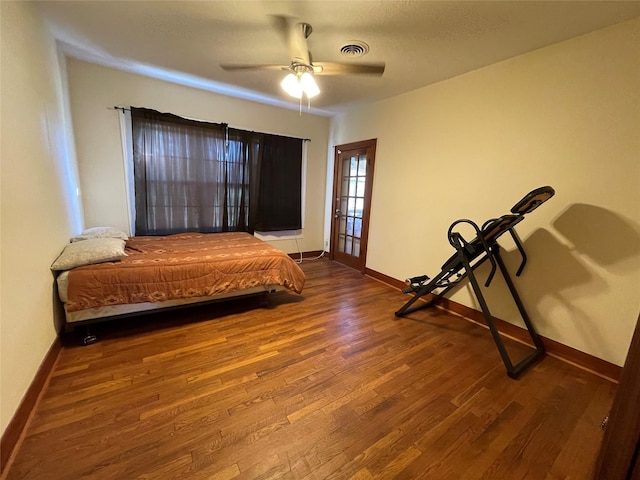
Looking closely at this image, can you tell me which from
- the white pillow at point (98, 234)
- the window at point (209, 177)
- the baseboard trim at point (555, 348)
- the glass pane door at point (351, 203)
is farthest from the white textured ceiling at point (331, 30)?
the baseboard trim at point (555, 348)

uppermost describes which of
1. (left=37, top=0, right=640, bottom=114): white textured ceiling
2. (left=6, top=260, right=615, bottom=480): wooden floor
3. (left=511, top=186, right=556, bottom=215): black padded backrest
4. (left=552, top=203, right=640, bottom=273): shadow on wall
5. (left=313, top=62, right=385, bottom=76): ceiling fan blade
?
(left=37, top=0, right=640, bottom=114): white textured ceiling

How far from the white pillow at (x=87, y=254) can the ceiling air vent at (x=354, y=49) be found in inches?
102

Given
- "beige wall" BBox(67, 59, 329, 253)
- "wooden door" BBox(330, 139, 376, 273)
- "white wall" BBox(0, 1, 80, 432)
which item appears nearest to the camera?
"white wall" BBox(0, 1, 80, 432)

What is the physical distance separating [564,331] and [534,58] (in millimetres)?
2286

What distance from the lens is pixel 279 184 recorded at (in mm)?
4363

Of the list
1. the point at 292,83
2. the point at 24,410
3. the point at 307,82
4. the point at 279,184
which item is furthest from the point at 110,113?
the point at 24,410

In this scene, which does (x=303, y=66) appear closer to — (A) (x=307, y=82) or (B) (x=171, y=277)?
(A) (x=307, y=82)

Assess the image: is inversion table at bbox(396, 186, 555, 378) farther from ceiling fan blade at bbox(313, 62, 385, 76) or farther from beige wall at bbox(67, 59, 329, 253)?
beige wall at bbox(67, 59, 329, 253)

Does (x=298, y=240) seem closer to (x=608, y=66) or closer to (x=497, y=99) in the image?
(x=497, y=99)

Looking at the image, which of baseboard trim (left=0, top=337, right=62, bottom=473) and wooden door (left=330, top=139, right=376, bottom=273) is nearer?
baseboard trim (left=0, top=337, right=62, bottom=473)

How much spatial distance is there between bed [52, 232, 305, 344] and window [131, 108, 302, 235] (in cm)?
66

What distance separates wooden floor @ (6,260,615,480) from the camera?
1282 millimetres

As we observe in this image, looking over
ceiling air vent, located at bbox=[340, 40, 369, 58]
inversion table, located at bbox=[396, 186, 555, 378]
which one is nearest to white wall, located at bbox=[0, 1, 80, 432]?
ceiling air vent, located at bbox=[340, 40, 369, 58]

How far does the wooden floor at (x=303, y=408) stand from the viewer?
1282 mm
